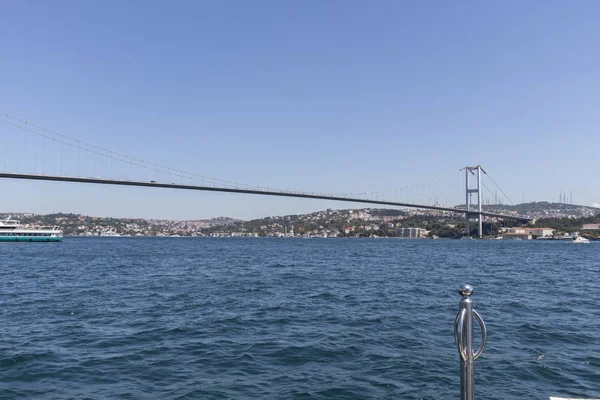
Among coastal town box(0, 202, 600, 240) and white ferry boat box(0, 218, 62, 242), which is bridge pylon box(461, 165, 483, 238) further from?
white ferry boat box(0, 218, 62, 242)

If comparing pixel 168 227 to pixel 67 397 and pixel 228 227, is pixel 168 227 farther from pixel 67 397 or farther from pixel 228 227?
pixel 67 397

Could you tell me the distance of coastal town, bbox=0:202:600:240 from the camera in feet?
331

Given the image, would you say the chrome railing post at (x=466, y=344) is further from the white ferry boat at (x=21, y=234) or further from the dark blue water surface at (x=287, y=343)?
the white ferry boat at (x=21, y=234)

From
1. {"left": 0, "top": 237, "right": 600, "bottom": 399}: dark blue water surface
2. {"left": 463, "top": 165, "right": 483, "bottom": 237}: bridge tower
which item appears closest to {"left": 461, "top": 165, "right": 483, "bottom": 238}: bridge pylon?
{"left": 463, "top": 165, "right": 483, "bottom": 237}: bridge tower

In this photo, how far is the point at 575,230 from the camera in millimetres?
99125

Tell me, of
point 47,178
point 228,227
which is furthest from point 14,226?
point 228,227

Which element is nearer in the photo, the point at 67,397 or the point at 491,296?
the point at 67,397

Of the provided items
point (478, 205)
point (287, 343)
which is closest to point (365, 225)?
point (478, 205)

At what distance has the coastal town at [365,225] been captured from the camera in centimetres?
10097

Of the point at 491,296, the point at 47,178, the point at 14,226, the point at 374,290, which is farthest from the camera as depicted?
the point at 14,226

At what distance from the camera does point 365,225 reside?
15238 cm

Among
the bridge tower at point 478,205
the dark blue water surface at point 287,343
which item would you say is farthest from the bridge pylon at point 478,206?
the dark blue water surface at point 287,343

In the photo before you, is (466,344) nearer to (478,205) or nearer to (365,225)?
(478,205)

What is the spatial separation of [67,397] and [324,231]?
475ft
